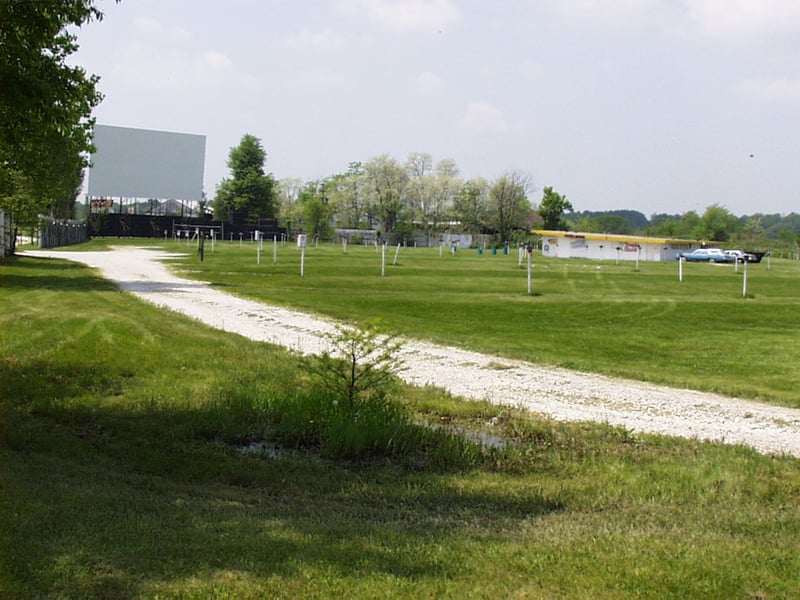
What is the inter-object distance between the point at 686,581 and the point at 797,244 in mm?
151369

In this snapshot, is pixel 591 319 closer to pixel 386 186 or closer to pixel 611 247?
A: pixel 611 247

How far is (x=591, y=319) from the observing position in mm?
24594

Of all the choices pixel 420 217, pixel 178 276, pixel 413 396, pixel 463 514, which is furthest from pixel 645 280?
pixel 420 217

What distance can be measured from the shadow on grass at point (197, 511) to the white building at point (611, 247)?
86.8 metres

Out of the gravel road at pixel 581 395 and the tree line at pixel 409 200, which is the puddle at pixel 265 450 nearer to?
the gravel road at pixel 581 395

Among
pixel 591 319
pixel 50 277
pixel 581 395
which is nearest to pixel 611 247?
pixel 50 277

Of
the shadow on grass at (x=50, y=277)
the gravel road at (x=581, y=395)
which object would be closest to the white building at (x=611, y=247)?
the shadow on grass at (x=50, y=277)

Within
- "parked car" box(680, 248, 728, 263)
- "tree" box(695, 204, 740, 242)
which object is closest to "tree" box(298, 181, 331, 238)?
"parked car" box(680, 248, 728, 263)

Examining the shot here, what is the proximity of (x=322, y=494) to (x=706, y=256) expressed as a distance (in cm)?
9783

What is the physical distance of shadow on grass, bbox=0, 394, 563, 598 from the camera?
4902 millimetres

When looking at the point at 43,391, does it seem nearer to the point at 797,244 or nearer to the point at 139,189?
the point at 139,189

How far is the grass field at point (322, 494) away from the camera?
4.87m

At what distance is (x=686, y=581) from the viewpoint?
194 inches

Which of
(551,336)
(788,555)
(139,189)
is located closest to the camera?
(788,555)
